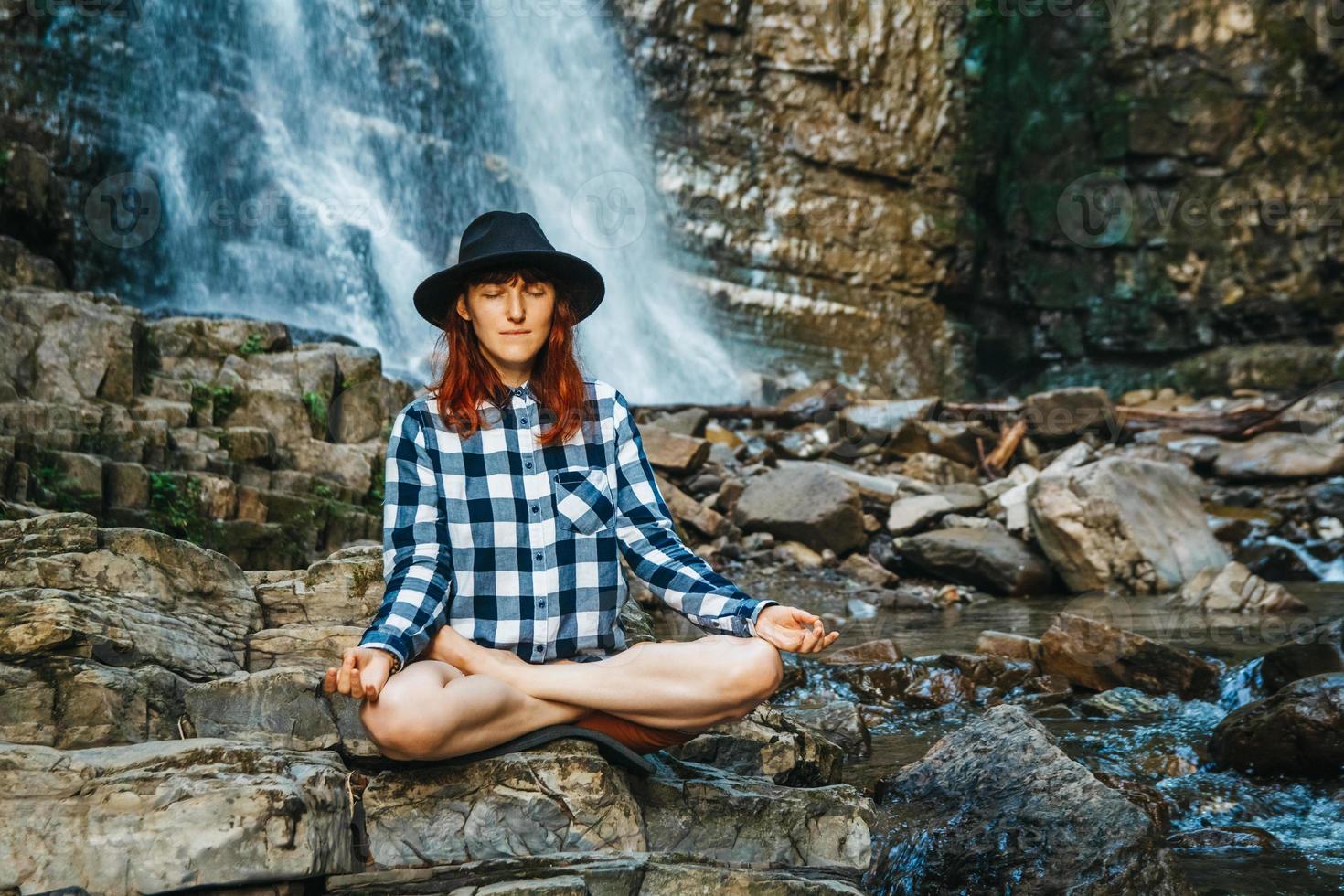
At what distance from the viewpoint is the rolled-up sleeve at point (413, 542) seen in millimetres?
2309

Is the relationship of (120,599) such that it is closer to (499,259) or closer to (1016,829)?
(499,259)

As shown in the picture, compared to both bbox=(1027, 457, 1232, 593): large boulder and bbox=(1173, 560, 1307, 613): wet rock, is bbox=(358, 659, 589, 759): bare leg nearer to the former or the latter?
bbox=(1173, 560, 1307, 613): wet rock

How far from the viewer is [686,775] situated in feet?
8.43

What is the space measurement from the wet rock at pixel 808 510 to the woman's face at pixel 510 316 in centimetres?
625

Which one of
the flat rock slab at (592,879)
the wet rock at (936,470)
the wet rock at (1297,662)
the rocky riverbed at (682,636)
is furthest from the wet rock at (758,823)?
the wet rock at (936,470)

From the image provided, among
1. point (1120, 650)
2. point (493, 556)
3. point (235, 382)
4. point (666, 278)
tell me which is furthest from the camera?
point (666, 278)

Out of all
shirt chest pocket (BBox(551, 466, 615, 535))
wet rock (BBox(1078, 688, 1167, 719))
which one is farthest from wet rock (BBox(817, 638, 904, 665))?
shirt chest pocket (BBox(551, 466, 615, 535))

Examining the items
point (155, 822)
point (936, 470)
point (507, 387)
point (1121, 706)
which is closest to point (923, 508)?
point (936, 470)

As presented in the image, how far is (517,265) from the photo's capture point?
258 centimetres

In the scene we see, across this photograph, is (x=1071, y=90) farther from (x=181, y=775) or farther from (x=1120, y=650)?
(x=181, y=775)

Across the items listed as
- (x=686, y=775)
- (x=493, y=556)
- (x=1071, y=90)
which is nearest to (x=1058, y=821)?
(x=686, y=775)

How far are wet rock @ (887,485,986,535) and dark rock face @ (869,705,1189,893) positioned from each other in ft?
18.5

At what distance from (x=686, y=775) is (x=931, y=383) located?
1876 centimetres

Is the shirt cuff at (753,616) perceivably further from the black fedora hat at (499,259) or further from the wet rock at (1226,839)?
the wet rock at (1226,839)
